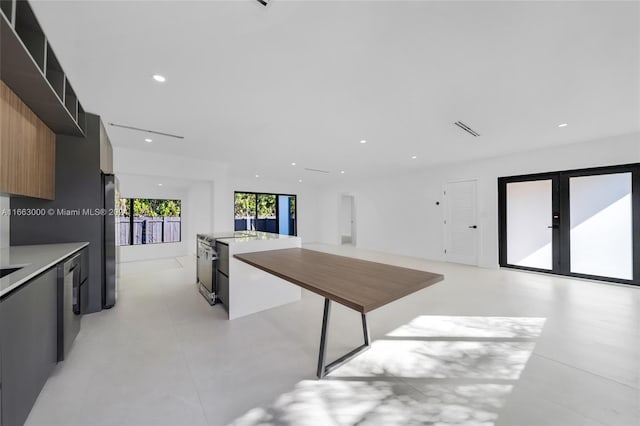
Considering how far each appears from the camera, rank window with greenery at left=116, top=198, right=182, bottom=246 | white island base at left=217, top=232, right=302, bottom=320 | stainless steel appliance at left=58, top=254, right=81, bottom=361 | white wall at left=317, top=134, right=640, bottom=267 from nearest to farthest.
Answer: stainless steel appliance at left=58, top=254, right=81, bottom=361 < white island base at left=217, top=232, right=302, bottom=320 < white wall at left=317, top=134, right=640, bottom=267 < window with greenery at left=116, top=198, right=182, bottom=246

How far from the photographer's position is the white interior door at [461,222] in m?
5.85

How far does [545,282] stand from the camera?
4.32 m

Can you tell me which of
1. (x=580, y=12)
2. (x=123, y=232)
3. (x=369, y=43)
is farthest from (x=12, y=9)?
(x=123, y=232)

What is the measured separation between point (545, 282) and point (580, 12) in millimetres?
4438

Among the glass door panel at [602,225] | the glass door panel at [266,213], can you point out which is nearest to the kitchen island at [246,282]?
the glass door panel at [602,225]

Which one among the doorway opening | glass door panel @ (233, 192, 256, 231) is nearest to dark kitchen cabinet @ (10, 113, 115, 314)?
glass door panel @ (233, 192, 256, 231)

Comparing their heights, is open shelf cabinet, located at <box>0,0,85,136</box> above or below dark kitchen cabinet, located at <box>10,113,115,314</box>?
above

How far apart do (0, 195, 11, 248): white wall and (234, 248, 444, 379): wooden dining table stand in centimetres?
235

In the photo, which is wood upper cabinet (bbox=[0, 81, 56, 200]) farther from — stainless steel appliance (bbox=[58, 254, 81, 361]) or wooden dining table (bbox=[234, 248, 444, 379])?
wooden dining table (bbox=[234, 248, 444, 379])

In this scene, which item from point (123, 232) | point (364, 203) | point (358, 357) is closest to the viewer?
point (358, 357)

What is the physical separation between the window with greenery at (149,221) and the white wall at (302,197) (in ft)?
7.09

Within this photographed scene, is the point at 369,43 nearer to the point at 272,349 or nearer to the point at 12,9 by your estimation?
the point at 12,9

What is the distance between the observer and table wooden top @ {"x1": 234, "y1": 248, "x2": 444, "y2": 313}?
54.1 inches

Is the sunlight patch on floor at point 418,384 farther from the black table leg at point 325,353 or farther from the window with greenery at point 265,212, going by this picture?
the window with greenery at point 265,212
